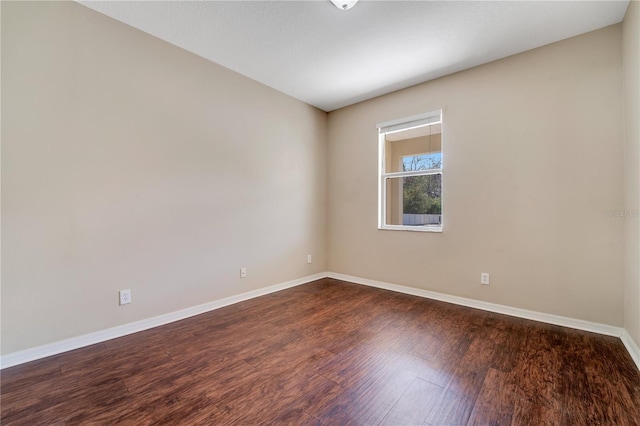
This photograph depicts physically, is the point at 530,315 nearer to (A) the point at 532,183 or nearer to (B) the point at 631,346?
(B) the point at 631,346

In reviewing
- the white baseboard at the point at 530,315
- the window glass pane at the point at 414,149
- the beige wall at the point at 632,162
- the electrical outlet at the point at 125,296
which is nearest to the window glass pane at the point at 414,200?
the window glass pane at the point at 414,149

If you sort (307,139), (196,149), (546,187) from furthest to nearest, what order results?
1. (307,139)
2. (196,149)
3. (546,187)

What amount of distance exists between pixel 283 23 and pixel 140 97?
1.45 m

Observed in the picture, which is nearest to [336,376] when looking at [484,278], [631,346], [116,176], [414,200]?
[484,278]

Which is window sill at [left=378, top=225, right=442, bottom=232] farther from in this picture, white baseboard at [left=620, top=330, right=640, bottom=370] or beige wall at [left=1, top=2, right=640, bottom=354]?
white baseboard at [left=620, top=330, right=640, bottom=370]

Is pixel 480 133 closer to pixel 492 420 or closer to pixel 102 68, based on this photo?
pixel 492 420

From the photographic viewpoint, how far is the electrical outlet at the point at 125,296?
232cm

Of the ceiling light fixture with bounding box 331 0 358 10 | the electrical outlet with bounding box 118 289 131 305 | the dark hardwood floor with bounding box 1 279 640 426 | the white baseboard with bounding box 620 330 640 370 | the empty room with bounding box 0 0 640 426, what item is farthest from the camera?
the electrical outlet with bounding box 118 289 131 305

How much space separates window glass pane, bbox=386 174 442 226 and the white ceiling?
131 centimetres

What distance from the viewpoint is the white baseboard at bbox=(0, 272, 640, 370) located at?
1.94 metres

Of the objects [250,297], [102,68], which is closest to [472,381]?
[250,297]

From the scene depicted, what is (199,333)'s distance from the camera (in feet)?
7.80

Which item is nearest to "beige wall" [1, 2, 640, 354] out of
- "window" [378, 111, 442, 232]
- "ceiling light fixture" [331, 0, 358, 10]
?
"window" [378, 111, 442, 232]

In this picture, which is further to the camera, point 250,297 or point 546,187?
point 250,297
